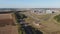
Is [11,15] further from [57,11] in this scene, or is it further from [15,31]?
[57,11]

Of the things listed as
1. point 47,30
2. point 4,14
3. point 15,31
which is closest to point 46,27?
point 47,30

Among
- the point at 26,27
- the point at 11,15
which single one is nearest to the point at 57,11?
the point at 26,27

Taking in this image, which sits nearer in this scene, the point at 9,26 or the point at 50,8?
the point at 9,26

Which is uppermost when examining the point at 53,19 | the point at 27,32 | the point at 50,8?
the point at 50,8

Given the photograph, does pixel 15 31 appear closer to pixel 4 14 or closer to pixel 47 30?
pixel 4 14

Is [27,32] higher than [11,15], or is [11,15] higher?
[11,15]

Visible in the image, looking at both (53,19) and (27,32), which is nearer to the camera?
(27,32)

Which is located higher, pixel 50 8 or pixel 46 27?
pixel 50 8

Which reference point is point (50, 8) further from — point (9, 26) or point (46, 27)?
point (9, 26)
